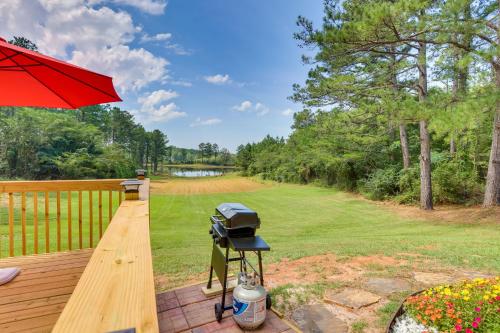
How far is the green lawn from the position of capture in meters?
3.79

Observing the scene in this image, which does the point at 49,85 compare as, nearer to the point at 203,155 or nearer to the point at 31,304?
the point at 31,304

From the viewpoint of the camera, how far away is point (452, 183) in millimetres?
8938

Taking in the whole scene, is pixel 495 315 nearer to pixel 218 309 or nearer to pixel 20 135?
pixel 218 309

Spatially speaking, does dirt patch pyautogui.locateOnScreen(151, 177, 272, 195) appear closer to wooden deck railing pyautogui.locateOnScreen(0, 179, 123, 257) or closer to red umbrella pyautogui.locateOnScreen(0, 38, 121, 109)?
wooden deck railing pyautogui.locateOnScreen(0, 179, 123, 257)

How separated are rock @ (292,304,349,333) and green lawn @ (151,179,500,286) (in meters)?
1.32

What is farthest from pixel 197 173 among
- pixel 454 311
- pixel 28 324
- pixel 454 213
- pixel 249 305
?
pixel 454 311

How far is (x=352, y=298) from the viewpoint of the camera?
2.50 meters

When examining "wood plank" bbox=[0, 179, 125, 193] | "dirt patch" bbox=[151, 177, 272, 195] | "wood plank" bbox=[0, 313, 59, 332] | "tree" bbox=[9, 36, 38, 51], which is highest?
"tree" bbox=[9, 36, 38, 51]

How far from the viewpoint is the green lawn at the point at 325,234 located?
3.79m

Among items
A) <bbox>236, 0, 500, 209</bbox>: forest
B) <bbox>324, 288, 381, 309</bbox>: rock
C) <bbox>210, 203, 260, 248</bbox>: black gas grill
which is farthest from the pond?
<bbox>210, 203, 260, 248</bbox>: black gas grill

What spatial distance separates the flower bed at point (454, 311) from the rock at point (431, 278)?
0.65 meters

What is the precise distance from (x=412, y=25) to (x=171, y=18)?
7369mm

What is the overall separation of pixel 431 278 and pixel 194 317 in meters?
2.55

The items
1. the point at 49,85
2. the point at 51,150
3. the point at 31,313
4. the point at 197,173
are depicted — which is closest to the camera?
the point at 31,313
